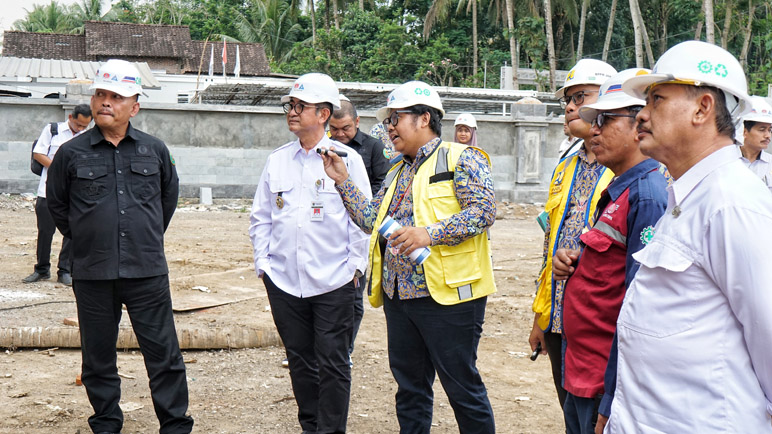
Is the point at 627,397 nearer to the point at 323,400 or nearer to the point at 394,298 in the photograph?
the point at 394,298

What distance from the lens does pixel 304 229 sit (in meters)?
4.53

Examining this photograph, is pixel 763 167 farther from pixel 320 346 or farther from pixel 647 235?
pixel 647 235

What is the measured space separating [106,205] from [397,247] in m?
1.87

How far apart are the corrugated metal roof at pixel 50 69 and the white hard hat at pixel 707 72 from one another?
70.9ft

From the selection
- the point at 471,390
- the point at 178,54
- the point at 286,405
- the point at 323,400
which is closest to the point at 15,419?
the point at 286,405

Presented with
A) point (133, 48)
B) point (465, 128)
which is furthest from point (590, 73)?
point (133, 48)

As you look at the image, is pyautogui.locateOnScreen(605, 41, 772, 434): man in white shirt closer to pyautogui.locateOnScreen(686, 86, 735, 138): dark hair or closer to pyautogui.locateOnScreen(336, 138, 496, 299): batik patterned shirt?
pyautogui.locateOnScreen(686, 86, 735, 138): dark hair

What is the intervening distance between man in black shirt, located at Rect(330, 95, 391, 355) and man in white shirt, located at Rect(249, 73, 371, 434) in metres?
1.40

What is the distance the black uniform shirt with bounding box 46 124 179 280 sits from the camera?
442 cm

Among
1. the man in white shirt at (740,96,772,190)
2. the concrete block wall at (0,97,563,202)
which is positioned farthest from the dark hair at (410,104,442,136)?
the concrete block wall at (0,97,563,202)

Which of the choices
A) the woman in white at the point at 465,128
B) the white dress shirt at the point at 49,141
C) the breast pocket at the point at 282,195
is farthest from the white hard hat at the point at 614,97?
the white dress shirt at the point at 49,141

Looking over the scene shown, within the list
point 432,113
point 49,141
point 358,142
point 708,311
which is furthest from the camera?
point 49,141

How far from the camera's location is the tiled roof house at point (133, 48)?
3500 cm

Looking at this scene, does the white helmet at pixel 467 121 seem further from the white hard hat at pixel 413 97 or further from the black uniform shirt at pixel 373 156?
the white hard hat at pixel 413 97
